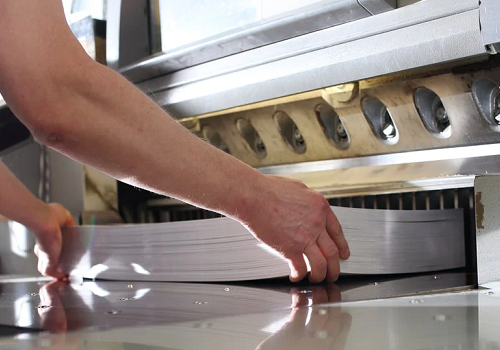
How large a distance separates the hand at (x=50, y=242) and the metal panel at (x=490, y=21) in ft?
3.80

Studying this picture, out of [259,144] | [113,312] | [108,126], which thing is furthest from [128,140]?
[259,144]

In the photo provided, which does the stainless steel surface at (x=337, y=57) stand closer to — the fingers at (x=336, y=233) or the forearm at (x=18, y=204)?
the fingers at (x=336, y=233)

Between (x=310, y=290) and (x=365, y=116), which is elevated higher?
(x=365, y=116)

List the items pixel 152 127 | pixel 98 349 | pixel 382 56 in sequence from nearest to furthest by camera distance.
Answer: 1. pixel 98 349
2. pixel 152 127
3. pixel 382 56

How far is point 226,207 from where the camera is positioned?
959 mm

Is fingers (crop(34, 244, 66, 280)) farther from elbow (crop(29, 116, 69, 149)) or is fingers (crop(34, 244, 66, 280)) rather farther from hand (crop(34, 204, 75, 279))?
elbow (crop(29, 116, 69, 149))

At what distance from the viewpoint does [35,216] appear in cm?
157

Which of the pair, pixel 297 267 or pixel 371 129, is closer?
pixel 297 267

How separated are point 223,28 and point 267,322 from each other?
0.87 m

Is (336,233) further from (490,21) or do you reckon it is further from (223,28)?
Result: (223,28)

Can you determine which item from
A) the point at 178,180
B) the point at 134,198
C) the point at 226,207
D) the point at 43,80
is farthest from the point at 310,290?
the point at 134,198

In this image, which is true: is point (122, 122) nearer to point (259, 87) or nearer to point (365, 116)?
point (259, 87)

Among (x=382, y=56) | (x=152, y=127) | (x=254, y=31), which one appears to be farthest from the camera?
(x=254, y=31)

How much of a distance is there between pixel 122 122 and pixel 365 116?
2.49 ft
